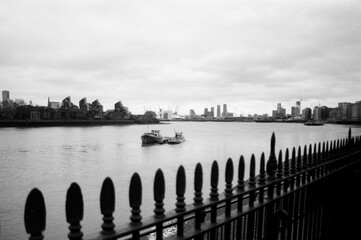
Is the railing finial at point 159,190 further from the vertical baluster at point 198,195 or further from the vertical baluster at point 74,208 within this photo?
the vertical baluster at point 74,208

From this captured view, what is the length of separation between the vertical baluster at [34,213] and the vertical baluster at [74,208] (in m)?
0.13

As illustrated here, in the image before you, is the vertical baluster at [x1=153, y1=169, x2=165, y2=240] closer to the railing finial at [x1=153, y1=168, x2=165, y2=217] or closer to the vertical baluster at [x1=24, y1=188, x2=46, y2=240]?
the railing finial at [x1=153, y1=168, x2=165, y2=217]

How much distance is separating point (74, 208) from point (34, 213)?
202 mm

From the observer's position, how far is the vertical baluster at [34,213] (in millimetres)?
1336

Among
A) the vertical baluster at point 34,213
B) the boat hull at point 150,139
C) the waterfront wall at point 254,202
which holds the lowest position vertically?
the boat hull at point 150,139

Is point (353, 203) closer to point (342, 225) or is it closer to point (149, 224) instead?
point (342, 225)

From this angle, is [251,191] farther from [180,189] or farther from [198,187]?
[180,189]

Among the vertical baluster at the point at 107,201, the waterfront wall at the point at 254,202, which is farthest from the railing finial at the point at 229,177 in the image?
the vertical baluster at the point at 107,201

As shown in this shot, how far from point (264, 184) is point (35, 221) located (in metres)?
2.34

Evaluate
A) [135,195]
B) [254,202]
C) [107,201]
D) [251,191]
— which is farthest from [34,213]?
[254,202]

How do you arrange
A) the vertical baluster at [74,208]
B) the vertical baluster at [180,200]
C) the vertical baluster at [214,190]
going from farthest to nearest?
the vertical baluster at [214,190] < the vertical baluster at [180,200] < the vertical baluster at [74,208]

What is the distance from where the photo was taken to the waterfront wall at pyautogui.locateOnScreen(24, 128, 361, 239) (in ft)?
5.28

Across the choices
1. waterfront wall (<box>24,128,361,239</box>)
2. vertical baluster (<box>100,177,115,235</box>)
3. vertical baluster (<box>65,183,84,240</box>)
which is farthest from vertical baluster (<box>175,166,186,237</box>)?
vertical baluster (<box>65,183,84,240</box>)

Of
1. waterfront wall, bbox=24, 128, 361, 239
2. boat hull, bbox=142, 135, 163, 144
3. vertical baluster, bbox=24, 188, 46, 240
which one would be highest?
vertical baluster, bbox=24, 188, 46, 240
